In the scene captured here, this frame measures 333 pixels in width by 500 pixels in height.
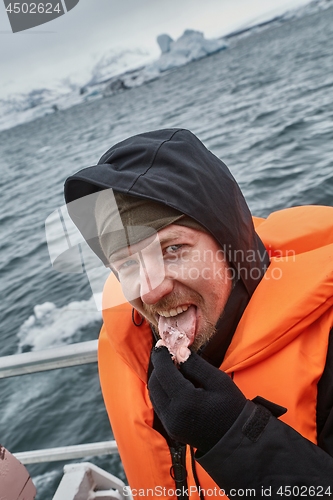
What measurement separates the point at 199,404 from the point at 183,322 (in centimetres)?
63

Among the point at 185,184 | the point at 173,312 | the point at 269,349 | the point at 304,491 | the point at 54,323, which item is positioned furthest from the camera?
the point at 54,323

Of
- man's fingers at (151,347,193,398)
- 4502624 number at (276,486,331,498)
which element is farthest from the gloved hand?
4502624 number at (276,486,331,498)

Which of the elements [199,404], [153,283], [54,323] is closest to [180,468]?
[199,404]

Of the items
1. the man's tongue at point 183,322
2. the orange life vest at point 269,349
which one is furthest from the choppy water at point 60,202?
the man's tongue at point 183,322

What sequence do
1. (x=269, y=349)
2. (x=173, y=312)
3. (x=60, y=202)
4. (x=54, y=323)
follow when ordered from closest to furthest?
1. (x=269, y=349)
2. (x=173, y=312)
3. (x=54, y=323)
4. (x=60, y=202)

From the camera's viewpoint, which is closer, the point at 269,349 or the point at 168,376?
the point at 168,376

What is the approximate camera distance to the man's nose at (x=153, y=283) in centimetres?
225

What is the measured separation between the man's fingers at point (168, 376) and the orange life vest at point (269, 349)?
32 centimetres

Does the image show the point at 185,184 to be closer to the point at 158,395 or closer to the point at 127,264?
the point at 127,264

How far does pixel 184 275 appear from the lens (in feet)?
7.44

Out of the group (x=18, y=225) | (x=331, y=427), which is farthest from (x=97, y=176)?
(x=18, y=225)

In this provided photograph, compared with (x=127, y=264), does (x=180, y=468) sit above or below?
below

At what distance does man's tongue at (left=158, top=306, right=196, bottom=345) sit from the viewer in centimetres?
230

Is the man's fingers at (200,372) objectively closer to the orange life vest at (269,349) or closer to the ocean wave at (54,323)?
the orange life vest at (269,349)
